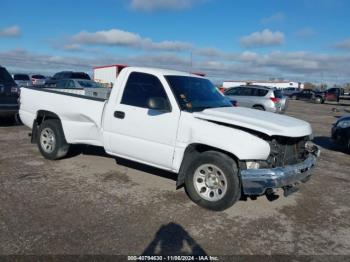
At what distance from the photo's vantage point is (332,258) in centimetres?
376

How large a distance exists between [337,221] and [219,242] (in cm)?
190

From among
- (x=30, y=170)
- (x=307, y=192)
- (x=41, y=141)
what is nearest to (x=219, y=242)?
(x=307, y=192)

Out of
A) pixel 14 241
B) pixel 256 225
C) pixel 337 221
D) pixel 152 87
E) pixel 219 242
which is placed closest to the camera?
pixel 14 241

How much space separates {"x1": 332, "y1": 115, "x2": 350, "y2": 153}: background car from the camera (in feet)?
30.6

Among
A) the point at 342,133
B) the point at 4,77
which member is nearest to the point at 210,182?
the point at 342,133

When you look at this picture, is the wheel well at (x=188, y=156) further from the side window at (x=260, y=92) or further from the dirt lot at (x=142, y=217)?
the side window at (x=260, y=92)

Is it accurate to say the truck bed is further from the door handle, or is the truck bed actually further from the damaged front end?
the damaged front end

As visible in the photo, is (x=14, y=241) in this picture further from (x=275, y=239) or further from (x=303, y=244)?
(x=303, y=244)

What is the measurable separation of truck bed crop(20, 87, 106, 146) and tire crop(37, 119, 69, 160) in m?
0.23

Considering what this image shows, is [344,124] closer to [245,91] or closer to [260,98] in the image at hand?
[260,98]

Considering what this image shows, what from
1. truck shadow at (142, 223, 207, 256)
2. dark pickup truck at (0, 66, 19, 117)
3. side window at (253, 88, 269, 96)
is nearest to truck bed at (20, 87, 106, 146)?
truck shadow at (142, 223, 207, 256)

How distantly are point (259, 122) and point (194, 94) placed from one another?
1287 millimetres

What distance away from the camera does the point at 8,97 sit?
34.8ft

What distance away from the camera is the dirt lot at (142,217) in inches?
151
